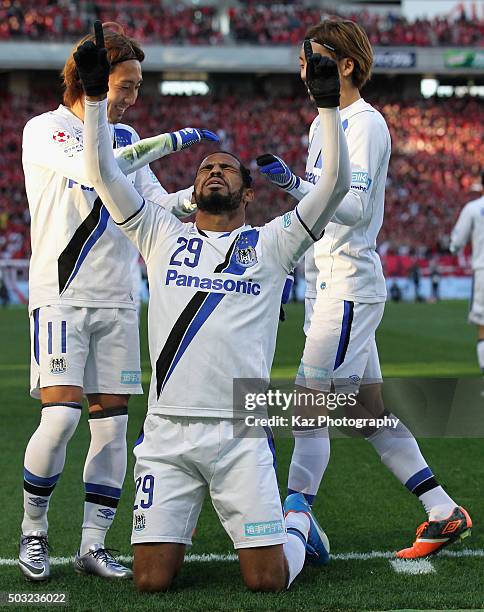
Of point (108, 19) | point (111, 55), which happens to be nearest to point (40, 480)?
point (111, 55)

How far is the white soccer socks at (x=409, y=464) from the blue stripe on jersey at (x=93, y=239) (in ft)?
5.30

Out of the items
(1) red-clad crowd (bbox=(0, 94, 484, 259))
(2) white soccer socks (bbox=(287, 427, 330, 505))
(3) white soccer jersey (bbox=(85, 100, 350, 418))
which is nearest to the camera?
(3) white soccer jersey (bbox=(85, 100, 350, 418))

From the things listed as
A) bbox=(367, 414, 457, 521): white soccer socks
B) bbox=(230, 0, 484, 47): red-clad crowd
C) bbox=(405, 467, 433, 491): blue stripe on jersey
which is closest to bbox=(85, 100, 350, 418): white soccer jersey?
bbox=(367, 414, 457, 521): white soccer socks

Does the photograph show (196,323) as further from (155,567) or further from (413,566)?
(413,566)

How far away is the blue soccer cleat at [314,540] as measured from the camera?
4.64m

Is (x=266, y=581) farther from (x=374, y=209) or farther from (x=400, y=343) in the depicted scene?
(x=400, y=343)

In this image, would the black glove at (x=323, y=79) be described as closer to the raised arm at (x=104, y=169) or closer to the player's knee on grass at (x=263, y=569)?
the raised arm at (x=104, y=169)

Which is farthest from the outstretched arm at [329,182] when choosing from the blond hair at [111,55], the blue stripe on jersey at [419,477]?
the blue stripe on jersey at [419,477]

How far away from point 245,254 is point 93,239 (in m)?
0.74

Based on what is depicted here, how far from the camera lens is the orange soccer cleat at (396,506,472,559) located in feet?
15.8

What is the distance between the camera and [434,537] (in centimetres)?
483

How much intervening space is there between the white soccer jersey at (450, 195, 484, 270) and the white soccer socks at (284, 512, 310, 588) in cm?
605

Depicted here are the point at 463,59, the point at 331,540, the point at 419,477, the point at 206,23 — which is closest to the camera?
the point at 419,477

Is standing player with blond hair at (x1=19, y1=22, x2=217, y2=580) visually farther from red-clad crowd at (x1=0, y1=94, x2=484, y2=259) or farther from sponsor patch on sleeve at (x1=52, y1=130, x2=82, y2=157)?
red-clad crowd at (x1=0, y1=94, x2=484, y2=259)
